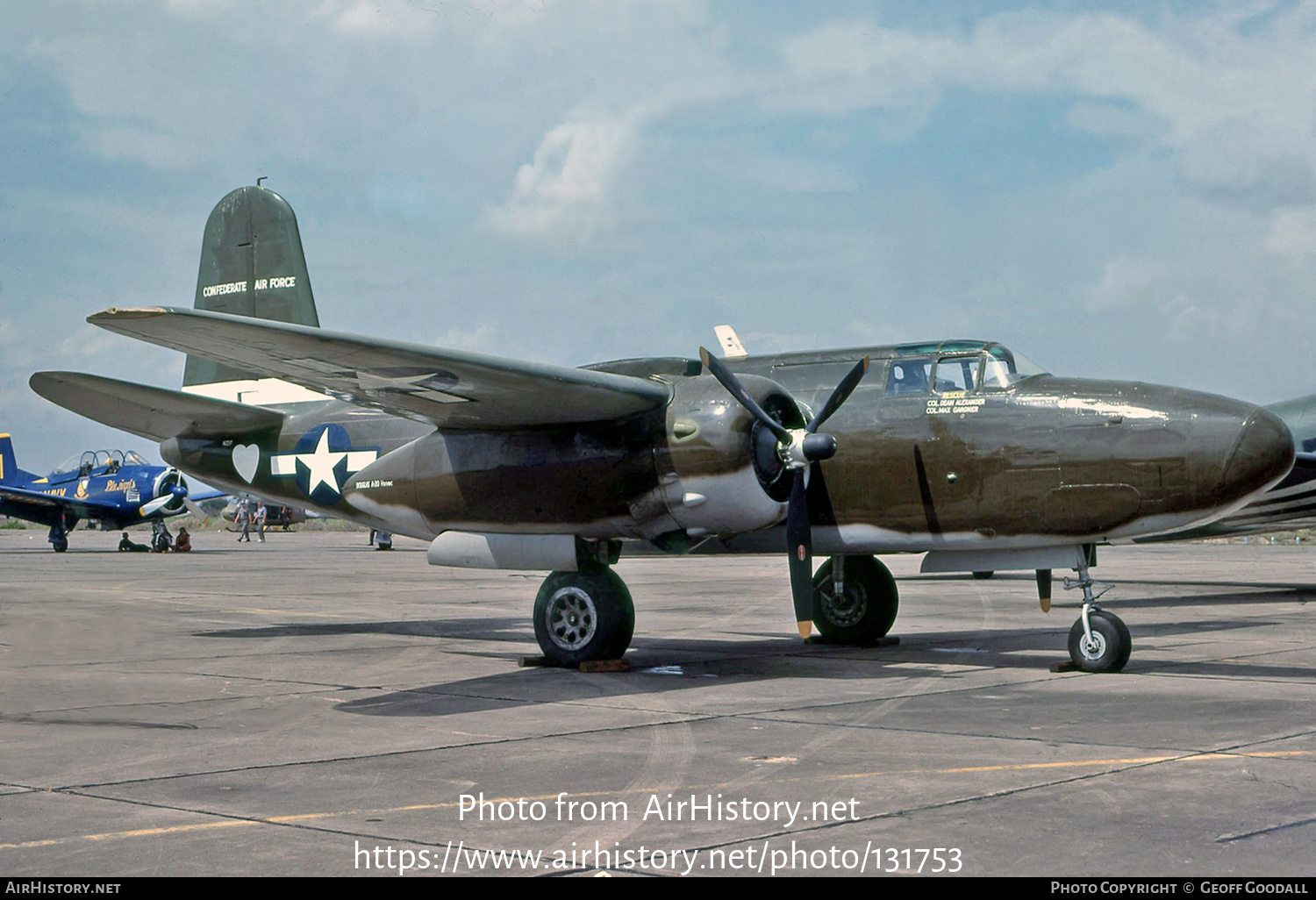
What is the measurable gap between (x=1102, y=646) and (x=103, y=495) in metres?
45.9

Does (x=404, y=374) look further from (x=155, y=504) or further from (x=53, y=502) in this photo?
(x=53, y=502)

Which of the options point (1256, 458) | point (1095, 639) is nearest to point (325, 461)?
point (1095, 639)

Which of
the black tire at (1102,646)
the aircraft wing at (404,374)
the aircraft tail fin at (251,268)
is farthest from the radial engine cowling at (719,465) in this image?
the aircraft tail fin at (251,268)

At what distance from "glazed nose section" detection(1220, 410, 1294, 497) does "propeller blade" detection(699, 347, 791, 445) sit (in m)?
4.10

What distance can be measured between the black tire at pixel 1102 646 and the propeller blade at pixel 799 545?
8.83ft

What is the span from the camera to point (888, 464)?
13.0 metres

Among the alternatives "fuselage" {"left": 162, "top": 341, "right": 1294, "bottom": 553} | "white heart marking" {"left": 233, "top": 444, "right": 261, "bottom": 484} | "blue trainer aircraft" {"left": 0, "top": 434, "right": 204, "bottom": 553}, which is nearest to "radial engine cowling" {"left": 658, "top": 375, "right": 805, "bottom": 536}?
"fuselage" {"left": 162, "top": 341, "right": 1294, "bottom": 553}

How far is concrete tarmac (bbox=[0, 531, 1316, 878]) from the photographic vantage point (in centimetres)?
582

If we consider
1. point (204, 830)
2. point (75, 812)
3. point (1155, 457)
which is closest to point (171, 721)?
point (75, 812)

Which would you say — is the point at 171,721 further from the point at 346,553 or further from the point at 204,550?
the point at 204,550

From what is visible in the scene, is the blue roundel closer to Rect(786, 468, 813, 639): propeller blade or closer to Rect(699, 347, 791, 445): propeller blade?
Rect(699, 347, 791, 445): propeller blade

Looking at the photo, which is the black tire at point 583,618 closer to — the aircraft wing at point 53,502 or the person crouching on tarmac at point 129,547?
the aircraft wing at point 53,502

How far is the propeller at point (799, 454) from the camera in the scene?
12.2 meters

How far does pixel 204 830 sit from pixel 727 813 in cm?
267
